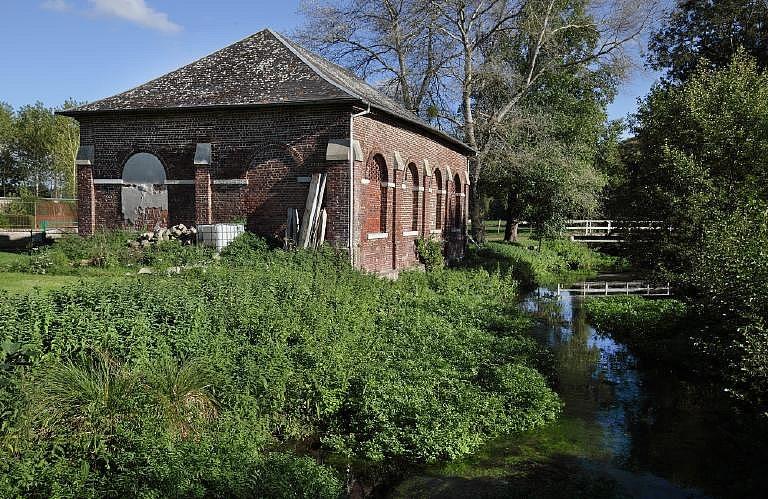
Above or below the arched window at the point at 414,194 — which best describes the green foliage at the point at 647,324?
below

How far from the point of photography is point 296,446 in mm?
8273

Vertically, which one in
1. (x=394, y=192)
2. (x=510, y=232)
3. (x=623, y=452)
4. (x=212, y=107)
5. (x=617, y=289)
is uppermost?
(x=212, y=107)

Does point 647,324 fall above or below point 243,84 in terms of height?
below

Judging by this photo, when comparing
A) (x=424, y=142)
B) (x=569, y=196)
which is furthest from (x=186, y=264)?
(x=569, y=196)

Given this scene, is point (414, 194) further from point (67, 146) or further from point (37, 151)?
point (37, 151)

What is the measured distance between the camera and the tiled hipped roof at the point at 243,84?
16281 mm

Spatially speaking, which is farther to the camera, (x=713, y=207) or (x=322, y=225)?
(x=322, y=225)

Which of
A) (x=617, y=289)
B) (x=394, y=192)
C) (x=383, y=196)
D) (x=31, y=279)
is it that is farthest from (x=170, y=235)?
(x=617, y=289)

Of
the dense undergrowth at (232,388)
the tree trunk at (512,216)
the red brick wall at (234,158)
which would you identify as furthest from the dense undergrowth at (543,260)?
the dense undergrowth at (232,388)

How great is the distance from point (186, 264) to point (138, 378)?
7.15m

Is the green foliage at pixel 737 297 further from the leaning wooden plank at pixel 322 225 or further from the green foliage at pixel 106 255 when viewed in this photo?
the green foliage at pixel 106 255

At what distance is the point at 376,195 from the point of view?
18.8m

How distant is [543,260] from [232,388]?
948 inches

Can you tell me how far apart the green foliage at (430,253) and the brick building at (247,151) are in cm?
228
